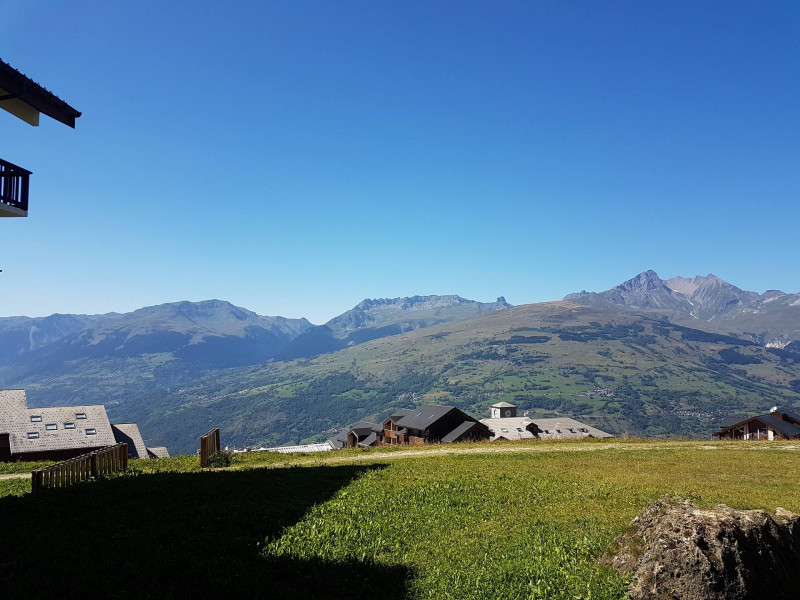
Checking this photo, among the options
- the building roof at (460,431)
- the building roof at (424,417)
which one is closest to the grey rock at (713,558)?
the building roof at (460,431)

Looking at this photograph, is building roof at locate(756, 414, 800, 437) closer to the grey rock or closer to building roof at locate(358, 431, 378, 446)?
building roof at locate(358, 431, 378, 446)

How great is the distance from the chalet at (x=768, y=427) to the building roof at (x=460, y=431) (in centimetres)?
3688

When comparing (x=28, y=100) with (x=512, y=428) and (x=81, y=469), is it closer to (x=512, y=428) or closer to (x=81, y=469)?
(x=81, y=469)

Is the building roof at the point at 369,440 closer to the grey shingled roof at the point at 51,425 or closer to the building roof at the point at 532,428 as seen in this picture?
the building roof at the point at 532,428

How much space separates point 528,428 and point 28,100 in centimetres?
9216

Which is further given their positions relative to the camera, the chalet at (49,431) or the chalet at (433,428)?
the chalet at (433,428)

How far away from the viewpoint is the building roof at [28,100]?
1661 centimetres

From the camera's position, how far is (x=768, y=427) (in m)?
72.1

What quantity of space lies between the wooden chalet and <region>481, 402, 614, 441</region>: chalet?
78127mm

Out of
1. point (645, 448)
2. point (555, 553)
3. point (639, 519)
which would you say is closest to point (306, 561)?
point (555, 553)

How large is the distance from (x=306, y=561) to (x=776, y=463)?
30.3 meters

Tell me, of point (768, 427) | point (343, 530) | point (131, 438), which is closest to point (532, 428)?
point (768, 427)

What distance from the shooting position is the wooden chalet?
16688 millimetres

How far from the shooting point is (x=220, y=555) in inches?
441
